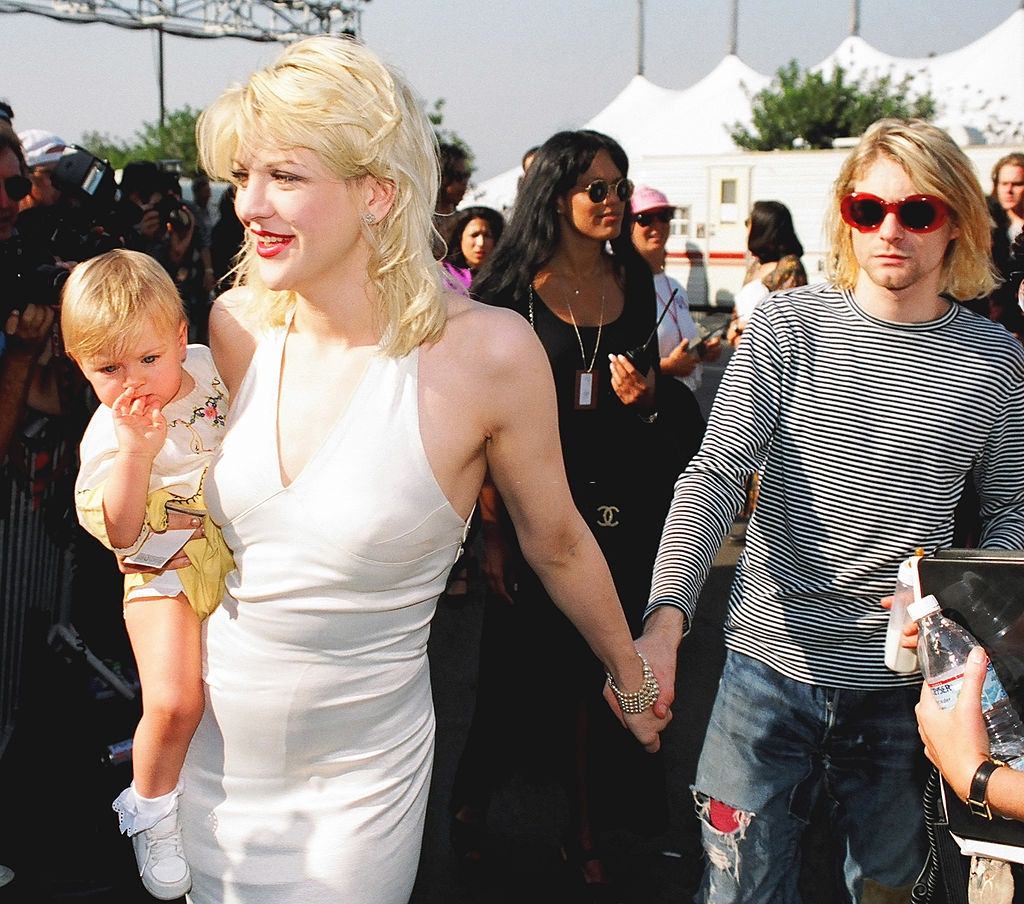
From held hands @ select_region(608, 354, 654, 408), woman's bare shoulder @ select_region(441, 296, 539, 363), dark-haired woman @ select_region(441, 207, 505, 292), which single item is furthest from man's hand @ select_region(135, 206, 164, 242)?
woman's bare shoulder @ select_region(441, 296, 539, 363)

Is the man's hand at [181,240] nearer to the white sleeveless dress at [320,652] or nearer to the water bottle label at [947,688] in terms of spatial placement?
the white sleeveless dress at [320,652]

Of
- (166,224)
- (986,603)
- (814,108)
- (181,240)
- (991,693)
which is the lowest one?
(991,693)

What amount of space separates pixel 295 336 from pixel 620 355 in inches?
76.4

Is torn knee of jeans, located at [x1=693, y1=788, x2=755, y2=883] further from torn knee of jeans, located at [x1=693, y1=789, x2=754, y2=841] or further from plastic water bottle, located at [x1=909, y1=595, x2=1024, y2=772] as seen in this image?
plastic water bottle, located at [x1=909, y1=595, x2=1024, y2=772]

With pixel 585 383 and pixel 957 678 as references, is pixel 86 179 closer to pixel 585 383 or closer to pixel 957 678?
pixel 585 383

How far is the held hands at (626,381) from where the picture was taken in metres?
3.82

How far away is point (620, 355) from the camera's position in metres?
3.89

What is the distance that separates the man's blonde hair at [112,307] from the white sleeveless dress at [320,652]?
29 centimetres

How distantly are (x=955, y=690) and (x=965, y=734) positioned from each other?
8 cm

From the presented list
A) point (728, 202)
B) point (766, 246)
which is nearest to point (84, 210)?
point (766, 246)

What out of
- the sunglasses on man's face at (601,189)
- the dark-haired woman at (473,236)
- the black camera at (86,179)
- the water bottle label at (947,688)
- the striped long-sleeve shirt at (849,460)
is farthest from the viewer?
the dark-haired woman at (473,236)

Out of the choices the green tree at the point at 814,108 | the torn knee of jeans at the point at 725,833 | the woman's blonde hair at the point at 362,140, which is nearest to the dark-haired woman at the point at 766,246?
the torn knee of jeans at the point at 725,833

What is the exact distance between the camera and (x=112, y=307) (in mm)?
2189

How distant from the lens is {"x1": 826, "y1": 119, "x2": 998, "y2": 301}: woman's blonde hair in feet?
8.17
